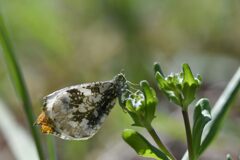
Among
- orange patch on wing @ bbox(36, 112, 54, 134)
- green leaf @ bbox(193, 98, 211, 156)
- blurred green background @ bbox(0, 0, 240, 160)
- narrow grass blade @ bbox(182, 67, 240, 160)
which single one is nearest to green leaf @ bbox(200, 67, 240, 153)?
narrow grass blade @ bbox(182, 67, 240, 160)

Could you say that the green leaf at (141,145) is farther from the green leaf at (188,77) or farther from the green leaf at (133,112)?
the green leaf at (188,77)

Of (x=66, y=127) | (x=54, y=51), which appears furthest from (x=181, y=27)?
(x=66, y=127)

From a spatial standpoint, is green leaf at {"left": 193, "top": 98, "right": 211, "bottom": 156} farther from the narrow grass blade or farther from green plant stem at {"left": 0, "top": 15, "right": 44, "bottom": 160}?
green plant stem at {"left": 0, "top": 15, "right": 44, "bottom": 160}

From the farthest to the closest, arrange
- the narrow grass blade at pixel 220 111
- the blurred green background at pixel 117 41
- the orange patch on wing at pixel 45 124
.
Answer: the blurred green background at pixel 117 41, the narrow grass blade at pixel 220 111, the orange patch on wing at pixel 45 124

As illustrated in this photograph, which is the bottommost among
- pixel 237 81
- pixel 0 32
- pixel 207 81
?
pixel 207 81

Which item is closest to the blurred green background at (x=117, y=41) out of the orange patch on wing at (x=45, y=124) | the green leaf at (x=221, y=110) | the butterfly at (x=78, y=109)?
the green leaf at (x=221, y=110)

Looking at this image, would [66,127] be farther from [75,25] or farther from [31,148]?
[75,25]
